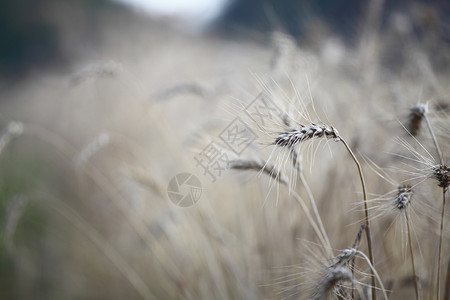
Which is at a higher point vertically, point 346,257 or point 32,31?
point 32,31

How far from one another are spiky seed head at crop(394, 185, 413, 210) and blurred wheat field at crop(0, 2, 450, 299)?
0.12 feet

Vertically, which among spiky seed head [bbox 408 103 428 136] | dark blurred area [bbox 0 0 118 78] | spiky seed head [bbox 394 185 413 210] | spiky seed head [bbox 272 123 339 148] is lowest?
spiky seed head [bbox 394 185 413 210]

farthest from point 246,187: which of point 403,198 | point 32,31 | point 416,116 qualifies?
point 32,31

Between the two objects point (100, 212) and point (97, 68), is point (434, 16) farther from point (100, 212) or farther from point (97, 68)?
point (100, 212)

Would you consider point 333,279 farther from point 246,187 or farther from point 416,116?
point 246,187

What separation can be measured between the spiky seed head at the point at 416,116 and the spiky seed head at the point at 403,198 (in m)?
0.23

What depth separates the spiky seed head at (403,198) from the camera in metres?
0.74

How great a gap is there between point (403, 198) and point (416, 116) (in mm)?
293

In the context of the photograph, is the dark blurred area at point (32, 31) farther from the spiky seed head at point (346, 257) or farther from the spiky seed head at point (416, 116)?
the spiky seed head at point (346, 257)

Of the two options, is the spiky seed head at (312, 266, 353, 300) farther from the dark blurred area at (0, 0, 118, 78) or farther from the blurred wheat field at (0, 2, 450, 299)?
the dark blurred area at (0, 0, 118, 78)

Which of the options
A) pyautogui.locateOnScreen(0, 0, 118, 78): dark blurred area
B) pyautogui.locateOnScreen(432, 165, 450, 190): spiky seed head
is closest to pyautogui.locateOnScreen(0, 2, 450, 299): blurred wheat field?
pyautogui.locateOnScreen(432, 165, 450, 190): spiky seed head

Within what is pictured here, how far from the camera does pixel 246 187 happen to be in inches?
73.8

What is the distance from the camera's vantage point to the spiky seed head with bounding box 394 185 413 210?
744 mm

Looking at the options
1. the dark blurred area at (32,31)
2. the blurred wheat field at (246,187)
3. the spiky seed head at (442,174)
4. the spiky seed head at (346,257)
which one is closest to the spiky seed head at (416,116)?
the blurred wheat field at (246,187)
